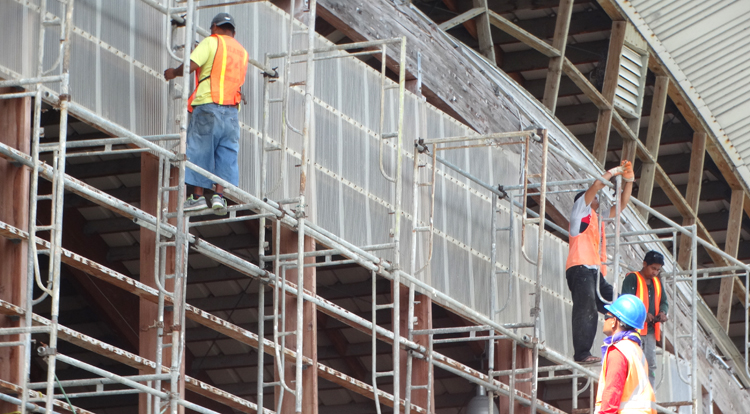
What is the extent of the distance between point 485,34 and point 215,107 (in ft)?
39.2

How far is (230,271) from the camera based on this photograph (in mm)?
20469

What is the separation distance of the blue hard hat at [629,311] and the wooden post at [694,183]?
54.8 ft

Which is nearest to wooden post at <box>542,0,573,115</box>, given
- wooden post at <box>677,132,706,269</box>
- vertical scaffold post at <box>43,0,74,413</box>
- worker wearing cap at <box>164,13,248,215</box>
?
wooden post at <box>677,132,706,269</box>

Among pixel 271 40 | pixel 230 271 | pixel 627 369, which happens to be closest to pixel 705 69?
pixel 230 271

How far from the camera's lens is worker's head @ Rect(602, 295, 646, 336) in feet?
30.9

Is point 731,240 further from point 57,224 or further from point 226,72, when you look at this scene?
point 57,224

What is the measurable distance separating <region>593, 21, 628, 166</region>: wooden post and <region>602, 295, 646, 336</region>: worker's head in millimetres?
14515

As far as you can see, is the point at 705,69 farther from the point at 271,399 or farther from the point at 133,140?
the point at 133,140

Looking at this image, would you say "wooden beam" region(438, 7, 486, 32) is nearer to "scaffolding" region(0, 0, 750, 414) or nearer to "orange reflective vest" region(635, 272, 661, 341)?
"scaffolding" region(0, 0, 750, 414)

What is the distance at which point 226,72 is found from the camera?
1177 centimetres

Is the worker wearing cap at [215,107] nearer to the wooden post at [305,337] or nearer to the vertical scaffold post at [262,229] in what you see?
the vertical scaffold post at [262,229]

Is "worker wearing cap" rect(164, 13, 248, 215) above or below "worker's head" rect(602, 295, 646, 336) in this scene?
above

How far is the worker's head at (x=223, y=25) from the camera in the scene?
11.9 m

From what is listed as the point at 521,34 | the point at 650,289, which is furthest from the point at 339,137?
the point at 521,34
